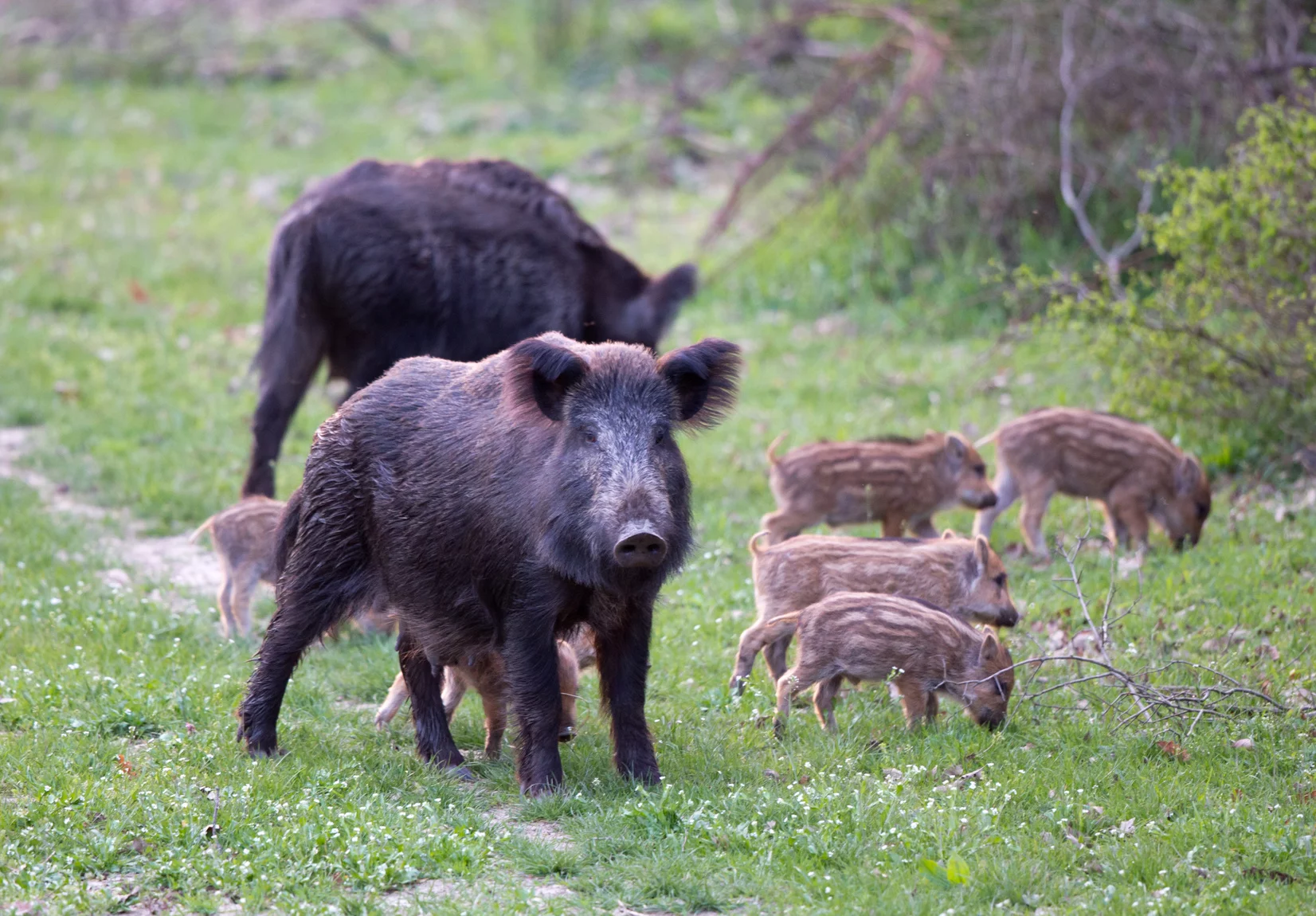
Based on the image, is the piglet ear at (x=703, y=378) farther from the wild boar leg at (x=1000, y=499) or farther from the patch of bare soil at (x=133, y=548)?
the patch of bare soil at (x=133, y=548)

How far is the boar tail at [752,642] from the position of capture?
6234mm

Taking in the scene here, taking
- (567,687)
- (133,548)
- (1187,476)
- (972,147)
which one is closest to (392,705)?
(567,687)

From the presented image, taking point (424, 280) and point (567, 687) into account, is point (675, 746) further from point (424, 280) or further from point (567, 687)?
point (424, 280)

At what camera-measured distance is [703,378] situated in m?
5.54

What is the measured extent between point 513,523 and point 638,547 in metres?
0.56

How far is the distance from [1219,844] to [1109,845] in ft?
1.14

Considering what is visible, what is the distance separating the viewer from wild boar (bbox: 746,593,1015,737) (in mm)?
5828

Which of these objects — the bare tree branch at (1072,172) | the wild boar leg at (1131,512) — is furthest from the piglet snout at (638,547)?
the bare tree branch at (1072,172)

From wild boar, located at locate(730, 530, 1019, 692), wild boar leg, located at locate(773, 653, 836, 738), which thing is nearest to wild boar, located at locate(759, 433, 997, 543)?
wild boar, located at locate(730, 530, 1019, 692)

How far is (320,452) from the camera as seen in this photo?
19.1 feet

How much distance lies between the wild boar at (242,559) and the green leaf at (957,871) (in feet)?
12.4

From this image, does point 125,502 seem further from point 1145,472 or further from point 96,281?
point 1145,472

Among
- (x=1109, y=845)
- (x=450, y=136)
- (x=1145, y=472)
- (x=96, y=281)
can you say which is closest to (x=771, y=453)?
(x=1145, y=472)

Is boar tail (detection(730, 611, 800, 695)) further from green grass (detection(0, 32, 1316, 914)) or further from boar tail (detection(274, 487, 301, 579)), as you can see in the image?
boar tail (detection(274, 487, 301, 579))
